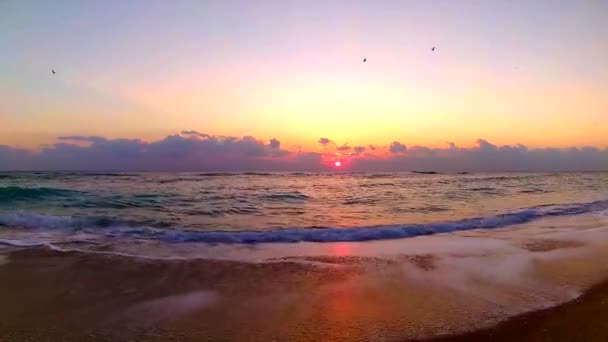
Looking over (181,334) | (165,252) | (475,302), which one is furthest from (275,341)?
(165,252)

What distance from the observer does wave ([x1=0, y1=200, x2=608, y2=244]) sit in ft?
38.0

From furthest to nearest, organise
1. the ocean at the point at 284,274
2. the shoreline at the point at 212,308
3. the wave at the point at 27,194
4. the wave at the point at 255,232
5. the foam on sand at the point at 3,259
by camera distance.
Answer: the wave at the point at 27,194, the wave at the point at 255,232, the foam on sand at the point at 3,259, the ocean at the point at 284,274, the shoreline at the point at 212,308

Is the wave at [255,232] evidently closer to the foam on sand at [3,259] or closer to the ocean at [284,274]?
the ocean at [284,274]

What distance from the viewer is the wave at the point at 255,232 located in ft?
38.0

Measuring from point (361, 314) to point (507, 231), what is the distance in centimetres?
942

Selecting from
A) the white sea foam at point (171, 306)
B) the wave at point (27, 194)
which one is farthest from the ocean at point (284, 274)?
the wave at point (27, 194)

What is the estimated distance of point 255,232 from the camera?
12.5 metres

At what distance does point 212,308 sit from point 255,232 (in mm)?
6906

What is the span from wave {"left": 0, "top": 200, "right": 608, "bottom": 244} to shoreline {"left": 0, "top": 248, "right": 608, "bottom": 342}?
3.38 meters

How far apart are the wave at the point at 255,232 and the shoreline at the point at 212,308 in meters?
3.38

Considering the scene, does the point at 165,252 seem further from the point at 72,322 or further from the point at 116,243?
the point at 72,322

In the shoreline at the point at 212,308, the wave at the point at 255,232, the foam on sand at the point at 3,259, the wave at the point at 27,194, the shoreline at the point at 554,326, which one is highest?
the wave at the point at 27,194

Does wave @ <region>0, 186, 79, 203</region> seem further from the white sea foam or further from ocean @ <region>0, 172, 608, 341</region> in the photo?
the white sea foam

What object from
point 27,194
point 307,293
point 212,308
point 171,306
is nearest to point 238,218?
point 307,293
